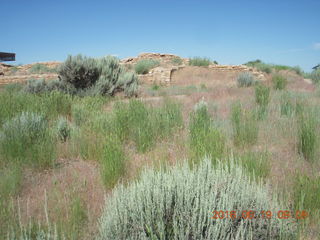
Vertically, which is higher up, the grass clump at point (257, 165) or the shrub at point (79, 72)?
the shrub at point (79, 72)

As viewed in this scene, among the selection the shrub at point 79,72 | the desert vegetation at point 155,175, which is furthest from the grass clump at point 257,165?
the shrub at point 79,72

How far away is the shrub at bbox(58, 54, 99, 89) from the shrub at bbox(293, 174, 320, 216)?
7696mm

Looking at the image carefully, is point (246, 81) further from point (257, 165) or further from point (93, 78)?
point (257, 165)

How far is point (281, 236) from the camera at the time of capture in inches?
69.2

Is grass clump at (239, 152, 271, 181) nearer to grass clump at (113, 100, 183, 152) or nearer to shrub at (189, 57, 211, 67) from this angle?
grass clump at (113, 100, 183, 152)

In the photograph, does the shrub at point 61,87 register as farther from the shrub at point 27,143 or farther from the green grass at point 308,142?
the green grass at point 308,142

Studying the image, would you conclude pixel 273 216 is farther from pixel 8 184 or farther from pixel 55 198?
pixel 8 184

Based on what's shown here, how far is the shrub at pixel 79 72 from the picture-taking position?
852 cm

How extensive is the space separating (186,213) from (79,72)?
26.2 ft

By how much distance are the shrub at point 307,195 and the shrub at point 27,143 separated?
281 centimetres

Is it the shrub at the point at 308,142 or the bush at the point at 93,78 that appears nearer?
the shrub at the point at 308,142

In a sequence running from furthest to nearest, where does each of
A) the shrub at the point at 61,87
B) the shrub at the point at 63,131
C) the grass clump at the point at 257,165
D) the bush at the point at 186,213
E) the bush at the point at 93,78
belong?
the bush at the point at 93,78
the shrub at the point at 61,87
the shrub at the point at 63,131
the grass clump at the point at 257,165
the bush at the point at 186,213
